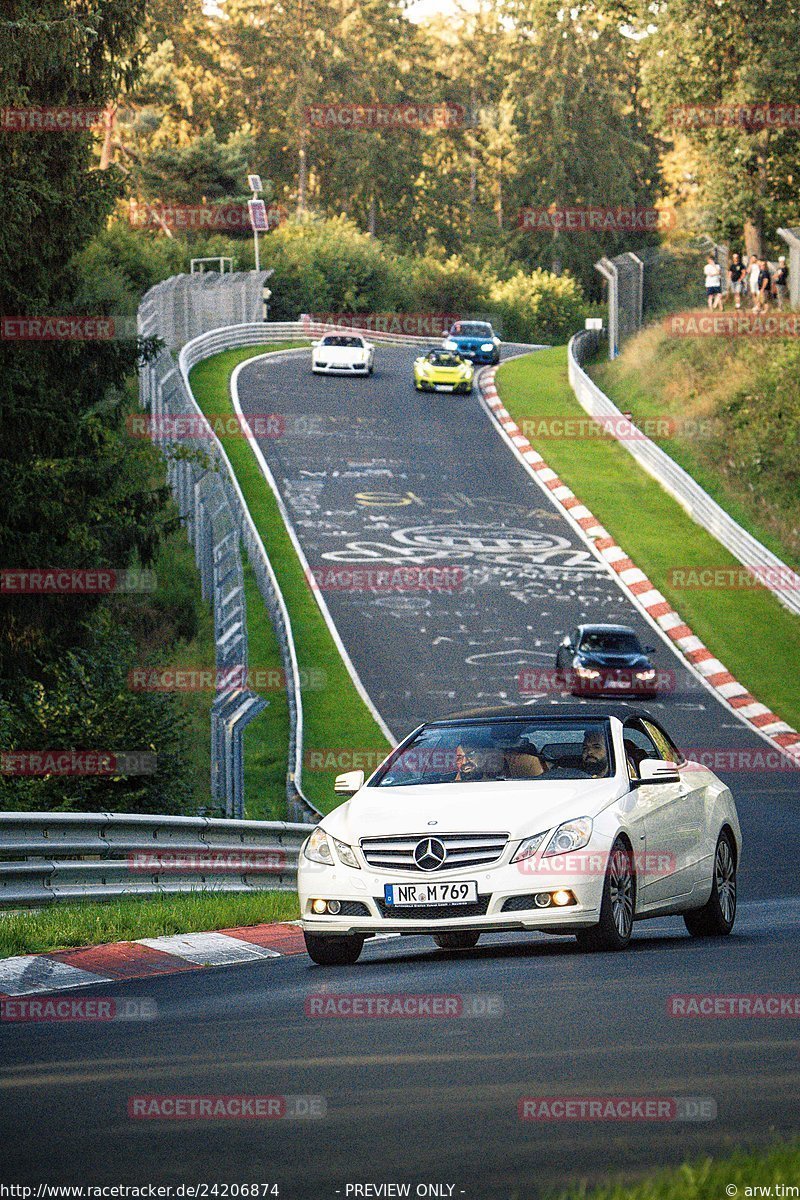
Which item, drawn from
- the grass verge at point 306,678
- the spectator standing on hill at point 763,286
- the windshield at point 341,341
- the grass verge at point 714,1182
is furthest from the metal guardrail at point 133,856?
the windshield at point 341,341

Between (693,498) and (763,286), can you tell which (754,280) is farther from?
(693,498)

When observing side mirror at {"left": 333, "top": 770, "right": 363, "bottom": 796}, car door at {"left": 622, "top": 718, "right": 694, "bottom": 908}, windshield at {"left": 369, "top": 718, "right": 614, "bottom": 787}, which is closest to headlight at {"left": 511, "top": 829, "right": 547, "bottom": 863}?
windshield at {"left": 369, "top": 718, "right": 614, "bottom": 787}

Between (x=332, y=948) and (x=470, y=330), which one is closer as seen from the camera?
(x=332, y=948)

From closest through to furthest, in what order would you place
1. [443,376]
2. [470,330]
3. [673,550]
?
[673,550] < [443,376] < [470,330]

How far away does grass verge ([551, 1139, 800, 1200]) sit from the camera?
4.55 meters

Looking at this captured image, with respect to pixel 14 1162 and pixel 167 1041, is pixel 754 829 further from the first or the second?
pixel 14 1162

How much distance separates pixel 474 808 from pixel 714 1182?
240 inches

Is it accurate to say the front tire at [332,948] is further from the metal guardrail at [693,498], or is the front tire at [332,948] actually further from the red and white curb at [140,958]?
the metal guardrail at [693,498]

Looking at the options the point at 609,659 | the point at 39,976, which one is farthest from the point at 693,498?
the point at 39,976

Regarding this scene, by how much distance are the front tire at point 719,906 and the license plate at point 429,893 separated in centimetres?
223

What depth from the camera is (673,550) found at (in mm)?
41375

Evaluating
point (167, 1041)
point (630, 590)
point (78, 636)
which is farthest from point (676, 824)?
point (630, 590)

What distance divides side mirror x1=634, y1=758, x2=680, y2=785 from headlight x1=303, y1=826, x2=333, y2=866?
76.4 inches

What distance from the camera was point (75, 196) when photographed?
25188 millimetres
